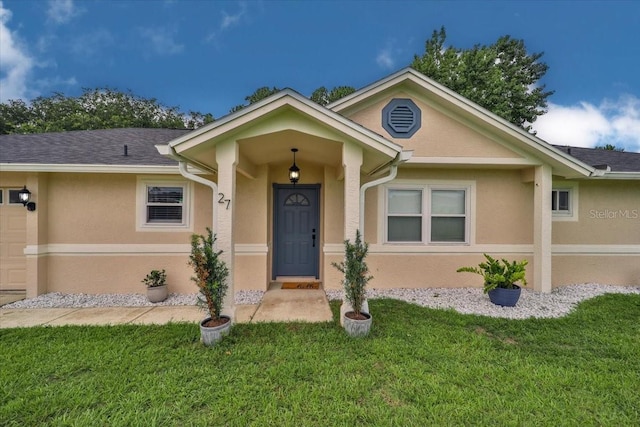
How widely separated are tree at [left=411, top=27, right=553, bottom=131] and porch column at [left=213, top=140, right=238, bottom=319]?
56.3ft

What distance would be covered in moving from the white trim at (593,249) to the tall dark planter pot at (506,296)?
2560 millimetres

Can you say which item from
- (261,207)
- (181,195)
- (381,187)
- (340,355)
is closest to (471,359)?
(340,355)

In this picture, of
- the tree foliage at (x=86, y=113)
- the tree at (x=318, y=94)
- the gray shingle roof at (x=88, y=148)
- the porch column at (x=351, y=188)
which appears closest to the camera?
the porch column at (x=351, y=188)

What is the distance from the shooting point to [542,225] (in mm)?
6195

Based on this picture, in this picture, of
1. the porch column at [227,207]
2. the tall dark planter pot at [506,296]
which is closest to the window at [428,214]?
the tall dark planter pot at [506,296]

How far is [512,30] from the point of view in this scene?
62.1ft

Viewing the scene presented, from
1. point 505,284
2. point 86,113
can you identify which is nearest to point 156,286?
point 505,284

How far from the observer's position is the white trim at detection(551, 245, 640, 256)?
689cm

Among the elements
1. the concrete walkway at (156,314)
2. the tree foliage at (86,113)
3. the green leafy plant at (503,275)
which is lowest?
the concrete walkway at (156,314)

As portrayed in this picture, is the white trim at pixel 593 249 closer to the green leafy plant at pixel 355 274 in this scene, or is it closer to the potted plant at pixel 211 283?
the green leafy plant at pixel 355 274

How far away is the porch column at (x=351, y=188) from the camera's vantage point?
4355mm

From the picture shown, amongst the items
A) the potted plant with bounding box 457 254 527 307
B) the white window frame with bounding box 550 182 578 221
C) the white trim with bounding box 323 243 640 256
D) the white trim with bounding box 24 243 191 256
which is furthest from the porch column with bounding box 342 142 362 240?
the white window frame with bounding box 550 182 578 221

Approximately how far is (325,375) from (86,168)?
20.2 feet

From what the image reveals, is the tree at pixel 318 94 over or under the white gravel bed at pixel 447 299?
over
